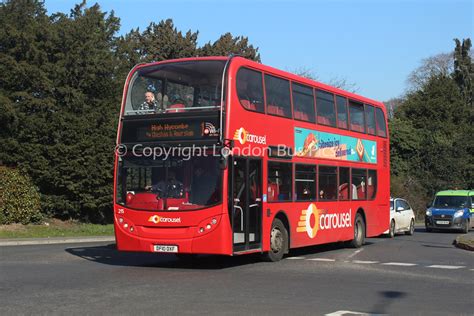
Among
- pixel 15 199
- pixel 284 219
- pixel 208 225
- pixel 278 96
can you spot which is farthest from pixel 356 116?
pixel 15 199

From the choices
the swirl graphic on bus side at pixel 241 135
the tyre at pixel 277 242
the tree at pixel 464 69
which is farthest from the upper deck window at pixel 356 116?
the tree at pixel 464 69

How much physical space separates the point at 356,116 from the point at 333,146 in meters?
2.41

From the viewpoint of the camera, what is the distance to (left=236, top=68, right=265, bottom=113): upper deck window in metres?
14.9

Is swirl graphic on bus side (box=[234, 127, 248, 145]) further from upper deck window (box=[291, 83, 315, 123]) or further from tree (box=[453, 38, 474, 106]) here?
tree (box=[453, 38, 474, 106])

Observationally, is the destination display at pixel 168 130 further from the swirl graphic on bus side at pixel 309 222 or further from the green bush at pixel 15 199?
the green bush at pixel 15 199

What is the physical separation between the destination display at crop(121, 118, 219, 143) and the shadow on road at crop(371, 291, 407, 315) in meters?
4.97

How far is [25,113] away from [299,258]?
70.3 feet

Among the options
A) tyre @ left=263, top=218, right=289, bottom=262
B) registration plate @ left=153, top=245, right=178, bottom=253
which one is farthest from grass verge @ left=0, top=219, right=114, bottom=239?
tyre @ left=263, top=218, right=289, bottom=262

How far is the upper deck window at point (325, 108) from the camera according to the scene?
18.8 metres

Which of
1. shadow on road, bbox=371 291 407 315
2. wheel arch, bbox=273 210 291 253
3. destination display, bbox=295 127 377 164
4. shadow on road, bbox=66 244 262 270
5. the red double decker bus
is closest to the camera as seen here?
shadow on road, bbox=371 291 407 315

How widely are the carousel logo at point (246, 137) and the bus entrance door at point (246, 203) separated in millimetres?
412

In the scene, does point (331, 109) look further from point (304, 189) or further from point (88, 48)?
point (88, 48)

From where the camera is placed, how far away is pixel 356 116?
2136cm

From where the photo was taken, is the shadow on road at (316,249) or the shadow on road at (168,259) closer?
the shadow on road at (168,259)
